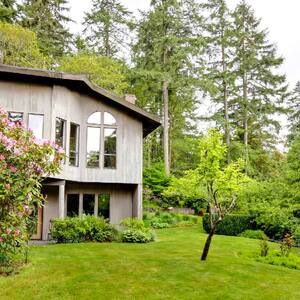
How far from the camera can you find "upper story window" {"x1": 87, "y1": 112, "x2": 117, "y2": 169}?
17.4m

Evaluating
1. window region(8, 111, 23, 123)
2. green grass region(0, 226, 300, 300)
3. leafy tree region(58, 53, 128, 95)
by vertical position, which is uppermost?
leafy tree region(58, 53, 128, 95)

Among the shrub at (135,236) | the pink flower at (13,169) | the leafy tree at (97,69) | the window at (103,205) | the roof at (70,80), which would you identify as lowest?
the shrub at (135,236)

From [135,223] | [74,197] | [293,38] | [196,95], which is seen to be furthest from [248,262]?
[293,38]

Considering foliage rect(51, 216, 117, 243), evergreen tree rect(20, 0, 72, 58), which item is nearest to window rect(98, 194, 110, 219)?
foliage rect(51, 216, 117, 243)

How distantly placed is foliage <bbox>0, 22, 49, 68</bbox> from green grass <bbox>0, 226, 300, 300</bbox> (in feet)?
54.9

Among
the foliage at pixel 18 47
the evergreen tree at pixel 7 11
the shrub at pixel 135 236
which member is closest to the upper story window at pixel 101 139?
the shrub at pixel 135 236

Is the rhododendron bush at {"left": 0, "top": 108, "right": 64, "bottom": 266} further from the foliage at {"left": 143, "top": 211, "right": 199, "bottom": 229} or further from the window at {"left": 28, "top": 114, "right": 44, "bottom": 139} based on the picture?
the foliage at {"left": 143, "top": 211, "right": 199, "bottom": 229}

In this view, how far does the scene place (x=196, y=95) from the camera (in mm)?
33344

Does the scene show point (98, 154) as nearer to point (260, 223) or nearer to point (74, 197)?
point (74, 197)

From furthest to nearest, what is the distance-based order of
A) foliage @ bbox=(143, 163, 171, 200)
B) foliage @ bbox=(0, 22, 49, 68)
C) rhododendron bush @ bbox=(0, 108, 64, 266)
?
foliage @ bbox=(143, 163, 171, 200) → foliage @ bbox=(0, 22, 49, 68) → rhododendron bush @ bbox=(0, 108, 64, 266)

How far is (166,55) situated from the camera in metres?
32.6

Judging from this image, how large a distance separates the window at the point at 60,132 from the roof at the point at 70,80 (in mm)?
1620

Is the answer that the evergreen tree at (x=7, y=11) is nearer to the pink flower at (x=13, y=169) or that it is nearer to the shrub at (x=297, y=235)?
the pink flower at (x=13, y=169)

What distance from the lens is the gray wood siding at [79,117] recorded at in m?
15.2
